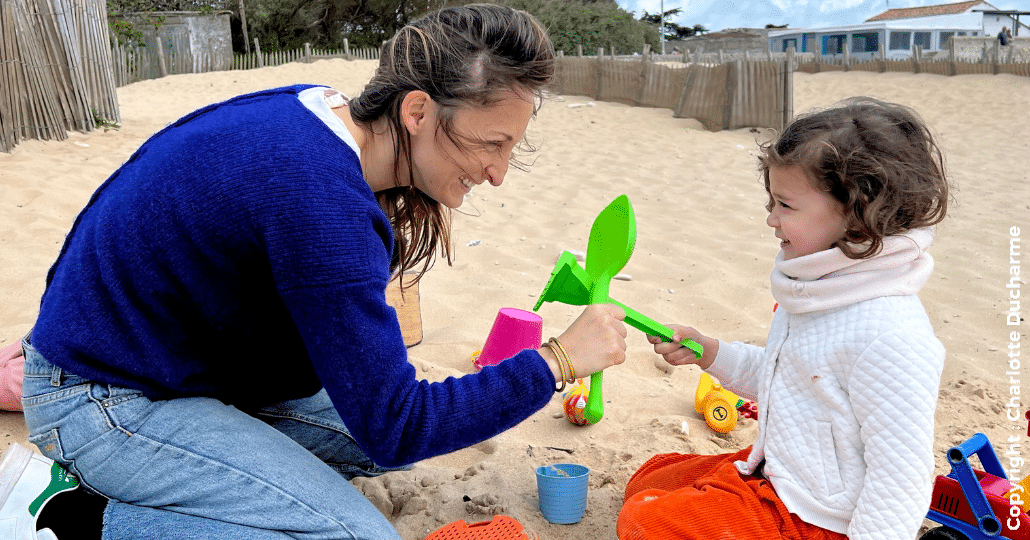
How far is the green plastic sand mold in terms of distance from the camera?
167 cm

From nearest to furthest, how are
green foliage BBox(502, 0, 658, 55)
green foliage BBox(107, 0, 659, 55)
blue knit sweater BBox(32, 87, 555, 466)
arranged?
1. blue knit sweater BBox(32, 87, 555, 466)
2. green foliage BBox(107, 0, 659, 55)
3. green foliage BBox(502, 0, 658, 55)

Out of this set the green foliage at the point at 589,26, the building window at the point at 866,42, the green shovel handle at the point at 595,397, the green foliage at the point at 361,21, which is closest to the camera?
the green shovel handle at the point at 595,397


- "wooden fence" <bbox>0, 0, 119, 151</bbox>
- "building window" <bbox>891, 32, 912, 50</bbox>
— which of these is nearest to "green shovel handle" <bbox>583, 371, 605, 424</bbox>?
"wooden fence" <bbox>0, 0, 119, 151</bbox>

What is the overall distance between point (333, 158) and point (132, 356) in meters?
0.50

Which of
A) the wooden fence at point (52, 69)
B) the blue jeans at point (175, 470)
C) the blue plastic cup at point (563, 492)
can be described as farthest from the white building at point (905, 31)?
the blue jeans at point (175, 470)

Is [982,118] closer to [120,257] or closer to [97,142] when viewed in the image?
[97,142]

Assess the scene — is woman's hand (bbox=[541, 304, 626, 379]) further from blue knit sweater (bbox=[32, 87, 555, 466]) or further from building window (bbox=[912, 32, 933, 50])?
building window (bbox=[912, 32, 933, 50])

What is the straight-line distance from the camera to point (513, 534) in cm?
159

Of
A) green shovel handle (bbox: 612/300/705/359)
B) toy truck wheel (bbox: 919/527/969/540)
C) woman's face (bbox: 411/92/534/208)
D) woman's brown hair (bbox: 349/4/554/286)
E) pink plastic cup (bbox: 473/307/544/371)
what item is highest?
woman's brown hair (bbox: 349/4/554/286)

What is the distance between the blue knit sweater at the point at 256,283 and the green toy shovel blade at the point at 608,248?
0.40m

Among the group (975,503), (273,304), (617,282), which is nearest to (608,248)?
(273,304)

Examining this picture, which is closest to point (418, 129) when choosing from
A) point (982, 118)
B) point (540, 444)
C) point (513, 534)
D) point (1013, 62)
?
point (513, 534)

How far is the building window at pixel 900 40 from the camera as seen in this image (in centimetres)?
3584

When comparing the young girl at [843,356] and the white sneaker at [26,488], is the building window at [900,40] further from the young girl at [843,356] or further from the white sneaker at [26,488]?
the white sneaker at [26,488]
